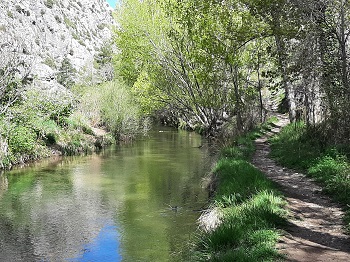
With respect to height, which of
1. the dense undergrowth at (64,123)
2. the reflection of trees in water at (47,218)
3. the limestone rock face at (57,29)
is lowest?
the reflection of trees in water at (47,218)

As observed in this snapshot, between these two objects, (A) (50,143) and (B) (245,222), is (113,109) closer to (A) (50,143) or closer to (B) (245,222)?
(A) (50,143)

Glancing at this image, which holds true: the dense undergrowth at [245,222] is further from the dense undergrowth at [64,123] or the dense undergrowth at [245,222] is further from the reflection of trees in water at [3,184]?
the dense undergrowth at [64,123]

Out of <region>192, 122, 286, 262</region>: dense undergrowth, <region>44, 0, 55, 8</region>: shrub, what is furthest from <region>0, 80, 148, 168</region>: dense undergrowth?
<region>44, 0, 55, 8</region>: shrub

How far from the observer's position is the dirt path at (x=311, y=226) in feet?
20.8

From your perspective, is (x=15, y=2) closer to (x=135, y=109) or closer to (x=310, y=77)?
(x=135, y=109)

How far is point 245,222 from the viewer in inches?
299

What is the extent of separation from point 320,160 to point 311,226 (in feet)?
16.0

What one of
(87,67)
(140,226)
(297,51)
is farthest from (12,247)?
(87,67)

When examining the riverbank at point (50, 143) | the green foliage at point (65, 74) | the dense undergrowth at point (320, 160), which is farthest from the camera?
the green foliage at point (65, 74)

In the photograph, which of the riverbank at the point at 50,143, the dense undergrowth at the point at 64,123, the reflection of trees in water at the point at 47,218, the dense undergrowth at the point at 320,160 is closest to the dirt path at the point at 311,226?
the dense undergrowth at the point at 320,160

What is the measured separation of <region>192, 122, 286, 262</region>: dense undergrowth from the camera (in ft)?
20.8

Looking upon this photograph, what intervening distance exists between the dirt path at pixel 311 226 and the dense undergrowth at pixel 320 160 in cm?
24

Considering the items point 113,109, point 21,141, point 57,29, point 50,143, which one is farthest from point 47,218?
point 57,29

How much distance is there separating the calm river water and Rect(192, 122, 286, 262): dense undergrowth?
1497mm
